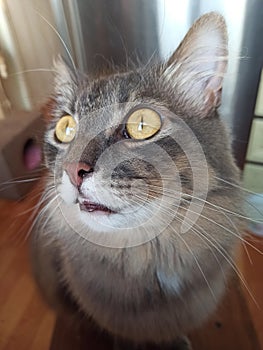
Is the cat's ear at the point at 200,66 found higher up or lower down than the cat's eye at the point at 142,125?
higher up

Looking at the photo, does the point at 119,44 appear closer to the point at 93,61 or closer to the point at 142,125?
the point at 93,61

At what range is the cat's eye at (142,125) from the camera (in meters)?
0.41

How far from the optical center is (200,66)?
437mm

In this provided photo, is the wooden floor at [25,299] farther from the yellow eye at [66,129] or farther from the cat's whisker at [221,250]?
the yellow eye at [66,129]

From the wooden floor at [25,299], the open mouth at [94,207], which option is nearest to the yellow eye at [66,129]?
the open mouth at [94,207]

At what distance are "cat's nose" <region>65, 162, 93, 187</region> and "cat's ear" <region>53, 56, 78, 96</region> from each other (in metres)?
0.19

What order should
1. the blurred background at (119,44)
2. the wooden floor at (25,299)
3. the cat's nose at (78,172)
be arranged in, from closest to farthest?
the cat's nose at (78,172), the blurred background at (119,44), the wooden floor at (25,299)

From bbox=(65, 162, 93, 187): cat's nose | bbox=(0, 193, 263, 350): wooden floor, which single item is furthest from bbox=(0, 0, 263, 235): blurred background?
bbox=(65, 162, 93, 187): cat's nose

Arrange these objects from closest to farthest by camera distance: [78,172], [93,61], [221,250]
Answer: [78,172], [221,250], [93,61]

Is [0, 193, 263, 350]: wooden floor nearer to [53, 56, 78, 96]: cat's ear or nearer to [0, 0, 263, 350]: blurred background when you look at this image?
[0, 0, 263, 350]: blurred background

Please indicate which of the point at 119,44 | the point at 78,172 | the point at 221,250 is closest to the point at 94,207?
the point at 78,172

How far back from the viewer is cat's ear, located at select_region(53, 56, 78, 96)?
1.74ft

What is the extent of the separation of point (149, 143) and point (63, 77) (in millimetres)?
241

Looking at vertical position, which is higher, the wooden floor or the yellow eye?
the yellow eye
